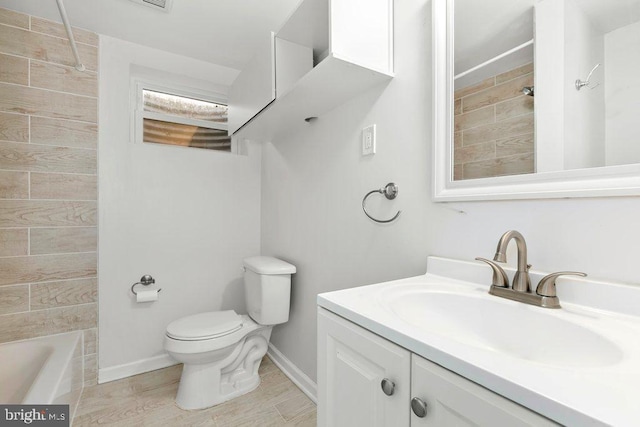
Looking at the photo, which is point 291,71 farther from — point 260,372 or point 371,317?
point 260,372

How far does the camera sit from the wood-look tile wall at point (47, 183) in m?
1.67

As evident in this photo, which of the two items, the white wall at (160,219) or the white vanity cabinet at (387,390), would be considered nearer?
the white vanity cabinet at (387,390)

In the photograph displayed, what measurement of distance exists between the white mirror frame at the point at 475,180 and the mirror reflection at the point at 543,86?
2 cm

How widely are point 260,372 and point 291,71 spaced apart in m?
1.89

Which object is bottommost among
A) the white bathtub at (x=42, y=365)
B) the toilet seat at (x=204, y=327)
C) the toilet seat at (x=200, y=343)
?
the white bathtub at (x=42, y=365)

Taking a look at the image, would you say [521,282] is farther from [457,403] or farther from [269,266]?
[269,266]

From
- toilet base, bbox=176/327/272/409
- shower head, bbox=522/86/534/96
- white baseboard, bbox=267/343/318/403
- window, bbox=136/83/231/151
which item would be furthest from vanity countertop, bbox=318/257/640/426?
window, bbox=136/83/231/151

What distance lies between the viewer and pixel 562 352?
0.64 meters

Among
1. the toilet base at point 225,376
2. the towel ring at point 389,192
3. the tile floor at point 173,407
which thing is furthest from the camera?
the toilet base at point 225,376

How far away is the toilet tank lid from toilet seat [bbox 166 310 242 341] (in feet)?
1.10

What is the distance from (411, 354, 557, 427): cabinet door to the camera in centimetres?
41

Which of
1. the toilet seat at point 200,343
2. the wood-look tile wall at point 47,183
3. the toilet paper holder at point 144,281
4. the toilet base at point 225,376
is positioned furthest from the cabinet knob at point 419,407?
the wood-look tile wall at point 47,183

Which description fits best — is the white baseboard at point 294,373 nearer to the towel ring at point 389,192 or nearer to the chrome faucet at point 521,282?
the towel ring at point 389,192

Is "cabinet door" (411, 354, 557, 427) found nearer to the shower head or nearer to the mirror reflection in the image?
the mirror reflection
